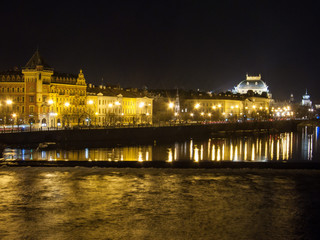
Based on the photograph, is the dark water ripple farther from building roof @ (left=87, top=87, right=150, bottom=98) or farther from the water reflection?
building roof @ (left=87, top=87, right=150, bottom=98)

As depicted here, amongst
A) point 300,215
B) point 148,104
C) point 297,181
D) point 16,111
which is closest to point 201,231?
point 300,215

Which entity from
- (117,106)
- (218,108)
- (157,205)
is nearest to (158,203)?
(157,205)

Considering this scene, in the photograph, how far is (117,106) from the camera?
110500mm

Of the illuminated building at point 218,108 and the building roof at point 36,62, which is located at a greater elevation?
the building roof at point 36,62

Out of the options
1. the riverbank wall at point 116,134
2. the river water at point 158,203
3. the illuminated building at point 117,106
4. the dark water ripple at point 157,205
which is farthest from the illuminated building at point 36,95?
the dark water ripple at point 157,205

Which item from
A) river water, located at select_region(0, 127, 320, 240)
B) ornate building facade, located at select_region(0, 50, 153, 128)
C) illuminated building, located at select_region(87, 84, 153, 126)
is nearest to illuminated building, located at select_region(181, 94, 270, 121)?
illuminated building, located at select_region(87, 84, 153, 126)

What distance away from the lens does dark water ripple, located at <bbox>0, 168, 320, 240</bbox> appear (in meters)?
17.8

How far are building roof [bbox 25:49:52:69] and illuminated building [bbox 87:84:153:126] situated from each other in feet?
43.0

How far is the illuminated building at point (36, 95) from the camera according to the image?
280 ft

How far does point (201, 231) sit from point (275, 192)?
27.8ft

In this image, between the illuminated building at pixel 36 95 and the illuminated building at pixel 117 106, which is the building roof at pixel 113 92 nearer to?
the illuminated building at pixel 117 106

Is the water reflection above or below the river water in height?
below

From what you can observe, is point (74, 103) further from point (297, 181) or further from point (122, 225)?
point (122, 225)

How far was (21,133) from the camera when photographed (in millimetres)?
60906
